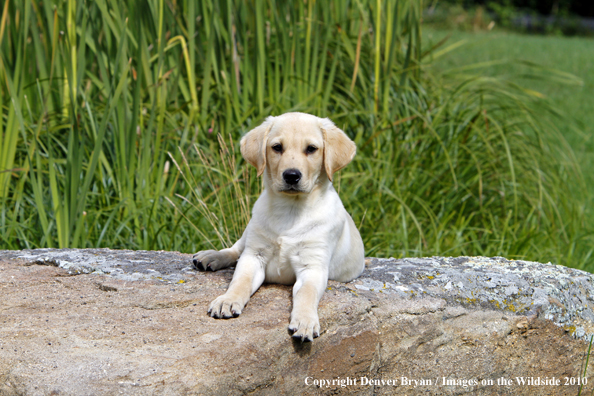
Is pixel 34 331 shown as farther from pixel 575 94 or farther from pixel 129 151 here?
pixel 575 94

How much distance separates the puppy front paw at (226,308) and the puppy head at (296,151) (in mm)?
528

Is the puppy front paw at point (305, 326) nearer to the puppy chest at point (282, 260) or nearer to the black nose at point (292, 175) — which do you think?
the puppy chest at point (282, 260)

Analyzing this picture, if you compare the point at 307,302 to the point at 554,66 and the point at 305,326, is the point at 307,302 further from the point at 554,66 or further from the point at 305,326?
the point at 554,66

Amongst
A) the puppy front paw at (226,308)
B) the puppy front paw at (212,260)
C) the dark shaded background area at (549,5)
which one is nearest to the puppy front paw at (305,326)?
the puppy front paw at (226,308)

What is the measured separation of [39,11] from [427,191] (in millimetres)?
3351

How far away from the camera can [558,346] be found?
2.87m

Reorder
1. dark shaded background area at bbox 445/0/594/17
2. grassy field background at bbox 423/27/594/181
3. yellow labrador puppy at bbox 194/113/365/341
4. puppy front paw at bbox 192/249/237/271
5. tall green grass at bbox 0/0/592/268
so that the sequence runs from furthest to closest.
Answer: dark shaded background area at bbox 445/0/594/17, grassy field background at bbox 423/27/594/181, tall green grass at bbox 0/0/592/268, puppy front paw at bbox 192/249/237/271, yellow labrador puppy at bbox 194/113/365/341

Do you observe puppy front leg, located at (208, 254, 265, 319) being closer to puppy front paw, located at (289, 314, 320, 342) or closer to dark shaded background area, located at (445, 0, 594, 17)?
puppy front paw, located at (289, 314, 320, 342)

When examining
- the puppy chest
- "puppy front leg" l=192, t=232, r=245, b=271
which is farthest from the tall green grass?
the puppy chest

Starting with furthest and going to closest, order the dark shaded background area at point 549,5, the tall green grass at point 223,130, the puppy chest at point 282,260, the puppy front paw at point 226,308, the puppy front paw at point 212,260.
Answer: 1. the dark shaded background area at point 549,5
2. the tall green grass at point 223,130
3. the puppy front paw at point 212,260
4. the puppy chest at point 282,260
5. the puppy front paw at point 226,308

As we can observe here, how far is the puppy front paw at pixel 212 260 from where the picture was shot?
303 cm

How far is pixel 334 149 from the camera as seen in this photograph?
2709 millimetres

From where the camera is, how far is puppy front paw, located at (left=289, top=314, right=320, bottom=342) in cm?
231

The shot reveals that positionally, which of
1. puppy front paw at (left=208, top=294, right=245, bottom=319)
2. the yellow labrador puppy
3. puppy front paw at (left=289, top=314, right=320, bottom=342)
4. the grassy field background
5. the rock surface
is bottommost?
the grassy field background
